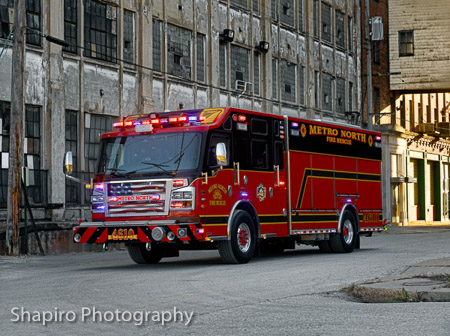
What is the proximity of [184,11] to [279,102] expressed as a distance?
27.1 ft

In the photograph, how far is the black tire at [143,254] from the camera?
19.3 m

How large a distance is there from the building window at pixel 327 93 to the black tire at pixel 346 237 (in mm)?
21882

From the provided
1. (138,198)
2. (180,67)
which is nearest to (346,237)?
(138,198)

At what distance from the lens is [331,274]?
15.6 m

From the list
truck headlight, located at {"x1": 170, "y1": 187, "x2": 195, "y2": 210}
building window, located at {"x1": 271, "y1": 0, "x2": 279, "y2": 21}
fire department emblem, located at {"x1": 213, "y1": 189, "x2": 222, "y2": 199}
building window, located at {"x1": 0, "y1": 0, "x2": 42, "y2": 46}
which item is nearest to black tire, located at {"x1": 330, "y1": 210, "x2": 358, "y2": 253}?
fire department emblem, located at {"x1": 213, "y1": 189, "x2": 222, "y2": 199}

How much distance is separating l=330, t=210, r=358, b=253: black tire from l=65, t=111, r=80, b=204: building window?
29.0 feet

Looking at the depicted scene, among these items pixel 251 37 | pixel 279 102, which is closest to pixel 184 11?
pixel 251 37

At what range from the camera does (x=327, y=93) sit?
44688 mm

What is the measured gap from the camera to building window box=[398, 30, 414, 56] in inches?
2090

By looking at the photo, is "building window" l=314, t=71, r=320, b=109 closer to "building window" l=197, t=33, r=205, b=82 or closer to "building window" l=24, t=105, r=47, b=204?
"building window" l=197, t=33, r=205, b=82

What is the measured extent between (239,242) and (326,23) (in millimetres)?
28893

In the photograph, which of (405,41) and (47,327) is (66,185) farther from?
(405,41)

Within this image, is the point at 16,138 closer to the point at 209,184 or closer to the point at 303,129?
the point at 209,184

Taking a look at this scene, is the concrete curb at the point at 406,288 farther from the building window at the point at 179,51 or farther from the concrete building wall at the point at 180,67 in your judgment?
the building window at the point at 179,51
